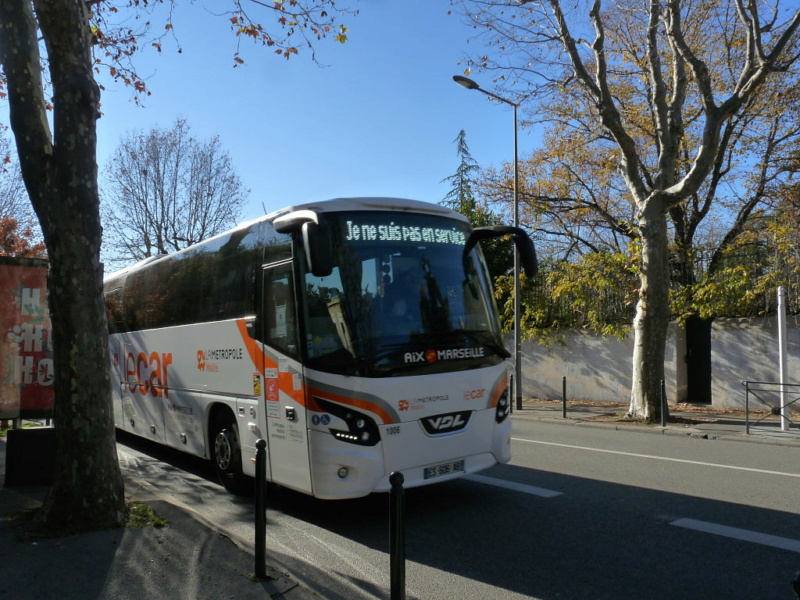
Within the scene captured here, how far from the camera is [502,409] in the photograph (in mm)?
7355

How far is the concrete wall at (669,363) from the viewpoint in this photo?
1653 cm

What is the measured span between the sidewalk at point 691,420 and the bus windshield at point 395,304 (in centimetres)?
757

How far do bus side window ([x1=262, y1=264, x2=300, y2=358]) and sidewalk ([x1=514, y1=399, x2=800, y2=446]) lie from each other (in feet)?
30.3

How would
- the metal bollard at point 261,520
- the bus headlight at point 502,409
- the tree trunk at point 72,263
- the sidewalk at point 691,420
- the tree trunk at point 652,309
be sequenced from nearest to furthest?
the metal bollard at point 261,520
the tree trunk at point 72,263
the bus headlight at point 502,409
the sidewalk at point 691,420
the tree trunk at point 652,309

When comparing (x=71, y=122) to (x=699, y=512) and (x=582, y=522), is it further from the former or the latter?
(x=699, y=512)

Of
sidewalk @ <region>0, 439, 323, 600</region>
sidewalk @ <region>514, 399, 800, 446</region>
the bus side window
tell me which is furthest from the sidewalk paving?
sidewalk @ <region>514, 399, 800, 446</region>

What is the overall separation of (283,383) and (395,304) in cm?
141

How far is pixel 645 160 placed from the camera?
71.3 ft

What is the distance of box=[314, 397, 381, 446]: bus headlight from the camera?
6.30m

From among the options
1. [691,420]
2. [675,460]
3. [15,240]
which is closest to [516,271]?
[691,420]

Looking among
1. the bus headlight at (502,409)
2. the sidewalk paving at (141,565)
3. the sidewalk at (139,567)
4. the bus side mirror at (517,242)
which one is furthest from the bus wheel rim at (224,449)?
the bus side mirror at (517,242)

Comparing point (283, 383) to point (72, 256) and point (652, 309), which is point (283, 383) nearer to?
point (72, 256)

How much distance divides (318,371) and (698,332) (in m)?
14.8

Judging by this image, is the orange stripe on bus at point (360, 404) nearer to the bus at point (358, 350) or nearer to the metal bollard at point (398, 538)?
the bus at point (358, 350)
